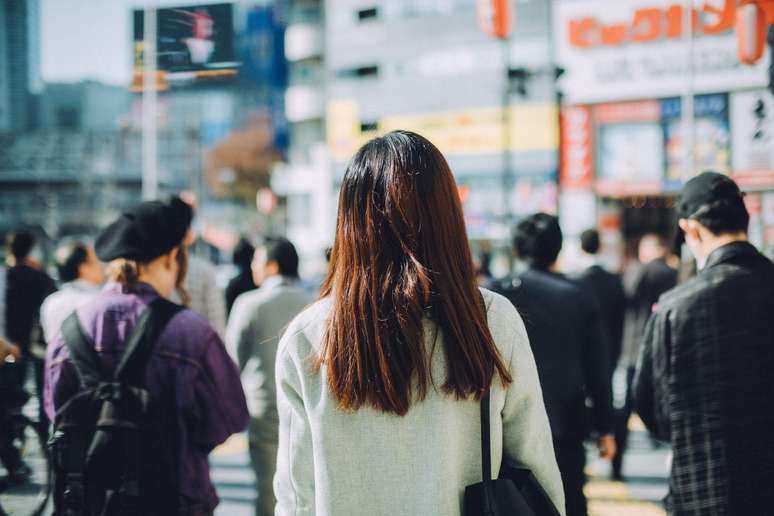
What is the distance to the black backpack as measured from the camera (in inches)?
98.3

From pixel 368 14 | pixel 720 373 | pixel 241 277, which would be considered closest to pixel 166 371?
pixel 720 373

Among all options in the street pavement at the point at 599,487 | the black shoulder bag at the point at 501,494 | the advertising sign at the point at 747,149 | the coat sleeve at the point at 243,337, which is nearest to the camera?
the black shoulder bag at the point at 501,494

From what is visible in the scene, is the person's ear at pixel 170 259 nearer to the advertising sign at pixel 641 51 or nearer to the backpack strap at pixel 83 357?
the backpack strap at pixel 83 357

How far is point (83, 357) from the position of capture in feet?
8.58

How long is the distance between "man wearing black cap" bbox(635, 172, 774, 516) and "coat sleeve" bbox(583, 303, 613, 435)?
975mm

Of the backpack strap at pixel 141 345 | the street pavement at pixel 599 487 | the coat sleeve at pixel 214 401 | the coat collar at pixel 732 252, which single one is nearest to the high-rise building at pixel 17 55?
the street pavement at pixel 599 487

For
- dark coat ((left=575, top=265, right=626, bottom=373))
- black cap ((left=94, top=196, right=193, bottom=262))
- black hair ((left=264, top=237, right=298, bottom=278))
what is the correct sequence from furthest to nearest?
dark coat ((left=575, top=265, right=626, bottom=373)), black hair ((left=264, top=237, right=298, bottom=278)), black cap ((left=94, top=196, right=193, bottom=262))

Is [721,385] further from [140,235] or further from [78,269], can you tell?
[78,269]

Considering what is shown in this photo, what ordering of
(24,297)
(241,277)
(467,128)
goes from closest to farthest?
(24,297) → (241,277) → (467,128)

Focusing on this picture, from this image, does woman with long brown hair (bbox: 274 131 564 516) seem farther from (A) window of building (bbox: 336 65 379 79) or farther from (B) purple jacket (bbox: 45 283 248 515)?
(A) window of building (bbox: 336 65 379 79)

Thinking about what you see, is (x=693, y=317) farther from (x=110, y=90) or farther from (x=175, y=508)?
(x=110, y=90)

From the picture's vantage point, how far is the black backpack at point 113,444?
2.50 meters

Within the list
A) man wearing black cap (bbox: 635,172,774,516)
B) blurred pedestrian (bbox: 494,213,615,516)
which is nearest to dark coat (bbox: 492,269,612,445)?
blurred pedestrian (bbox: 494,213,615,516)

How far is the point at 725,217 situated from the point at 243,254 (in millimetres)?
4711
